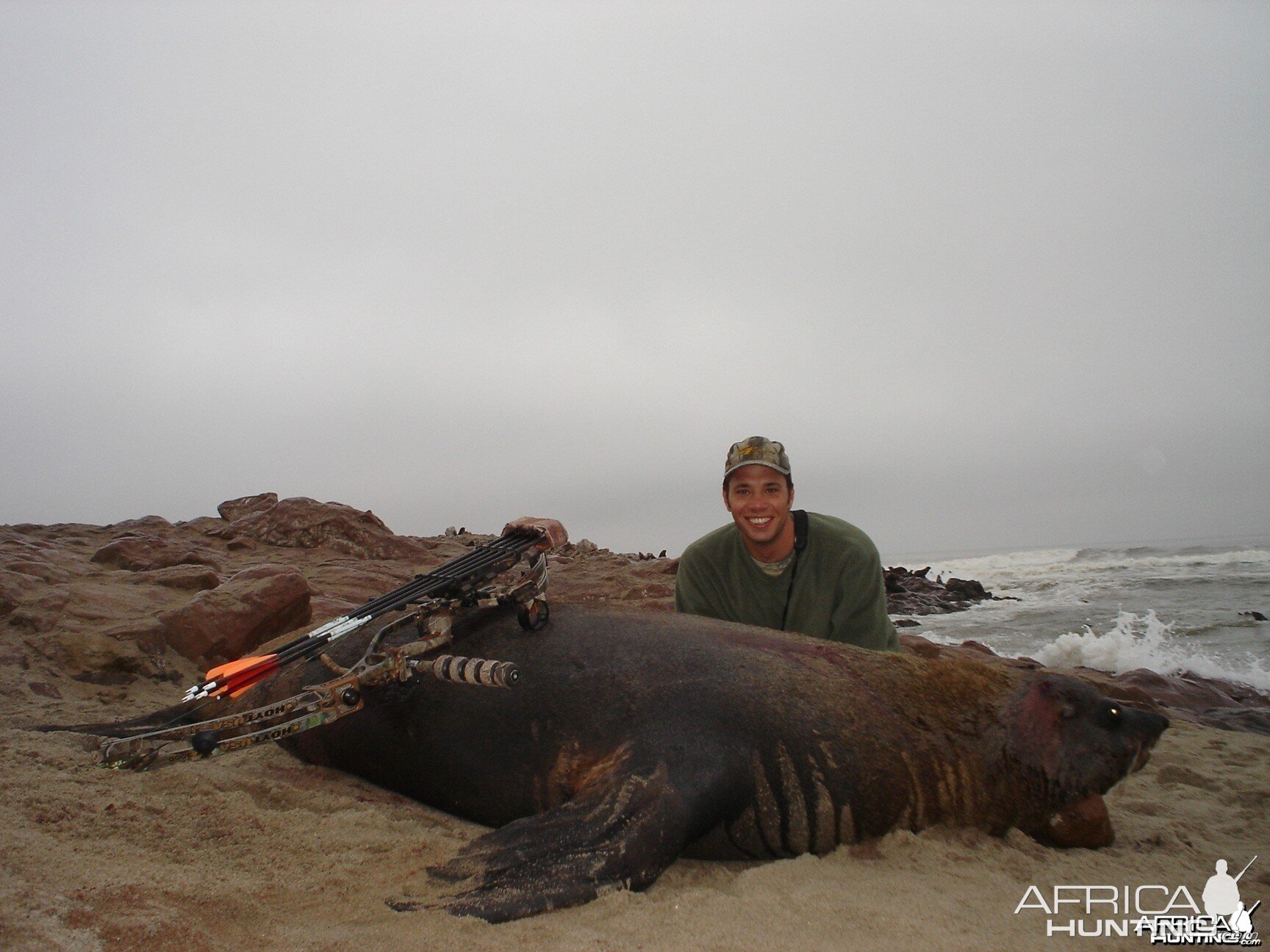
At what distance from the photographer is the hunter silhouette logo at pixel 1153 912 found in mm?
2139

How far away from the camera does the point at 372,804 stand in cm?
302

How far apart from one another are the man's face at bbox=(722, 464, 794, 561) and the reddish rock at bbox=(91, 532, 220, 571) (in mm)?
5759

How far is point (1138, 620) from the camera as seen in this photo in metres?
11.8

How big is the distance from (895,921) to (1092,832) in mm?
1326

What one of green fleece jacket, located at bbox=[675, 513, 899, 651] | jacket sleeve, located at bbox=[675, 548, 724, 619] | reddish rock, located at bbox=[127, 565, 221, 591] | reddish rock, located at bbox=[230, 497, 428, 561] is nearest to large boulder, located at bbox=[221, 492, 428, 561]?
reddish rock, located at bbox=[230, 497, 428, 561]

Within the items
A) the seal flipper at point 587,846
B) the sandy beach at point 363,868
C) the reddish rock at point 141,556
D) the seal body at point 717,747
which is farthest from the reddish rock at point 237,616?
the seal flipper at point 587,846

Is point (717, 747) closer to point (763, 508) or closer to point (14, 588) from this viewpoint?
point (763, 508)

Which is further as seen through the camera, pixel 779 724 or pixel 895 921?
pixel 779 724

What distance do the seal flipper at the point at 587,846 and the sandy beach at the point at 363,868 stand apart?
0.07 meters

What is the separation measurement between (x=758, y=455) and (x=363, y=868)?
298cm

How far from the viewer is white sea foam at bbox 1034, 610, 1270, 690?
332 inches

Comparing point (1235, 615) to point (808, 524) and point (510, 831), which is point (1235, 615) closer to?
point (808, 524)

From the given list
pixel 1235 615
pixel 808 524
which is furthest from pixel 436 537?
pixel 1235 615

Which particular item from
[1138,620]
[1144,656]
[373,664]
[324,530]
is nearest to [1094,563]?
[1138,620]
